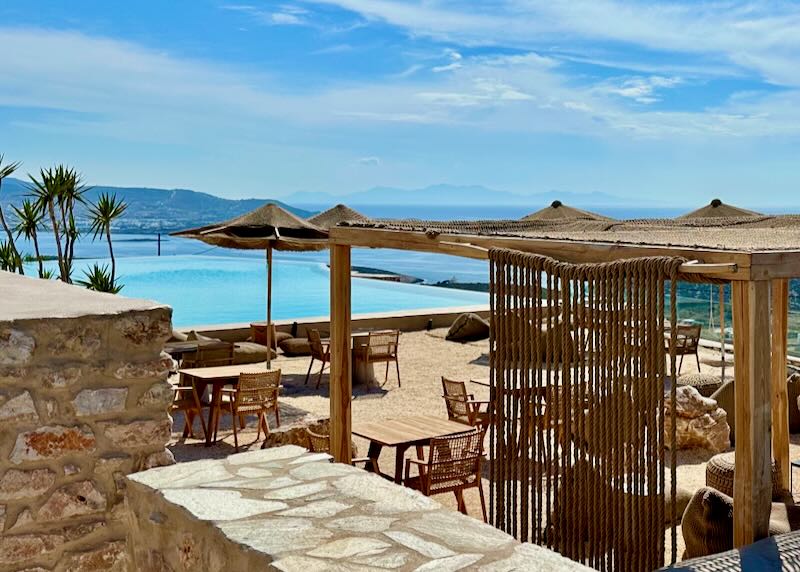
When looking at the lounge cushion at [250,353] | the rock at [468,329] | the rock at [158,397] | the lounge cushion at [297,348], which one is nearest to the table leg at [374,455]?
the rock at [158,397]

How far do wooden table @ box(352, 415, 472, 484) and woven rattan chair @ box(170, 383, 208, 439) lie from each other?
76.9 inches

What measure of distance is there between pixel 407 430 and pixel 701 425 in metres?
2.72

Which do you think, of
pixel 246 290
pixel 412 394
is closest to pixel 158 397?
pixel 412 394

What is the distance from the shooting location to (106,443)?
3.73m

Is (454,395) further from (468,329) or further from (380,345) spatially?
(468,329)

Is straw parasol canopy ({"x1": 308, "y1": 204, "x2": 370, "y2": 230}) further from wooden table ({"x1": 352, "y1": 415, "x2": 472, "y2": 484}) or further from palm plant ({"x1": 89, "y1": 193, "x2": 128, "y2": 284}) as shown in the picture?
palm plant ({"x1": 89, "y1": 193, "x2": 128, "y2": 284})

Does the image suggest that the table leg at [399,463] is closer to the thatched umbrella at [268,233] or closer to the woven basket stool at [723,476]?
the woven basket stool at [723,476]

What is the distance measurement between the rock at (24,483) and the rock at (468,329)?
1098 centimetres

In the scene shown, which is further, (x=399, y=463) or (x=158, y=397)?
(x=399, y=463)

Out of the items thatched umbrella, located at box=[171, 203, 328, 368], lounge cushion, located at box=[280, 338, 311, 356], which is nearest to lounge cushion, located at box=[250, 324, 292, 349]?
lounge cushion, located at box=[280, 338, 311, 356]

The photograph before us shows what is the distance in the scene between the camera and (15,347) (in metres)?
3.52

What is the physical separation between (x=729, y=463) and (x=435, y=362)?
7.28 m

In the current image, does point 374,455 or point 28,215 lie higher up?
point 28,215

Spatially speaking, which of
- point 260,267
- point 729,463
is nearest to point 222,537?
point 729,463
